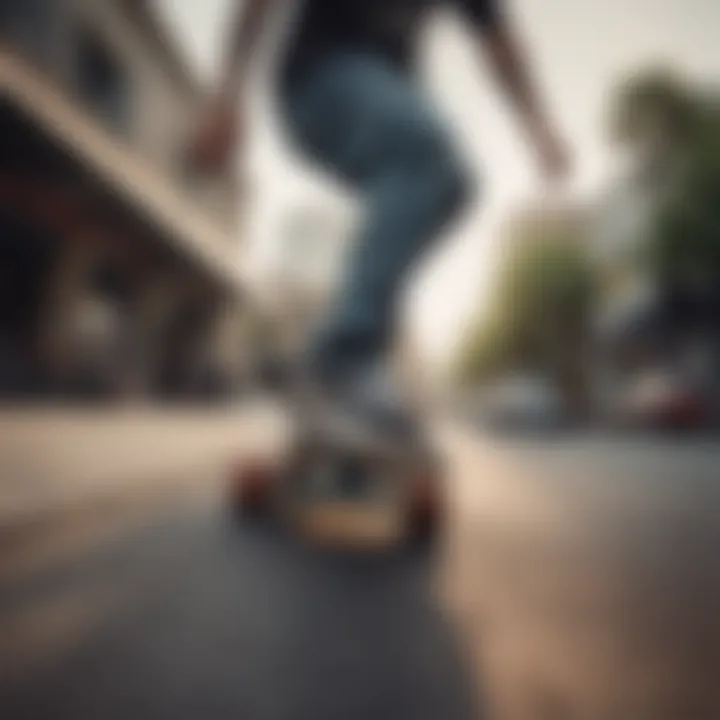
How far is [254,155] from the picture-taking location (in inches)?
28.6

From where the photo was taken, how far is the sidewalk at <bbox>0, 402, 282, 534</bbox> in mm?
791

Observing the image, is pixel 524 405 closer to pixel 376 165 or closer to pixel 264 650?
pixel 376 165

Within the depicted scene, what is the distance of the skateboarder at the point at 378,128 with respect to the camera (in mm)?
725

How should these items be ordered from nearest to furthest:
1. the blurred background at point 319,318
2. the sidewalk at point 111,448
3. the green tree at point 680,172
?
the blurred background at point 319,318 → the green tree at point 680,172 → the sidewalk at point 111,448

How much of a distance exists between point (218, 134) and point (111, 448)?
0.59m

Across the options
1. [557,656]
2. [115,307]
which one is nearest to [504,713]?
[557,656]

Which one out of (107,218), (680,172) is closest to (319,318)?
(107,218)

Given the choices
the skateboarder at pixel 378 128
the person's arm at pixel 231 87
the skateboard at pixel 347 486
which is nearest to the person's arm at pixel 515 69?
the skateboarder at pixel 378 128

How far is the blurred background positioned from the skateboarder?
0.02 meters

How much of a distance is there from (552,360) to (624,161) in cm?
23

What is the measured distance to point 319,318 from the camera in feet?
2.53

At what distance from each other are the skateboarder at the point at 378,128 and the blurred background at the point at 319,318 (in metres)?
0.02

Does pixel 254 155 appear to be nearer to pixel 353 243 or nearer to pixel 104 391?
pixel 353 243

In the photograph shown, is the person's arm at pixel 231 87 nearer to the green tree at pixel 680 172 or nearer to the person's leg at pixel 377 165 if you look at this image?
the person's leg at pixel 377 165
